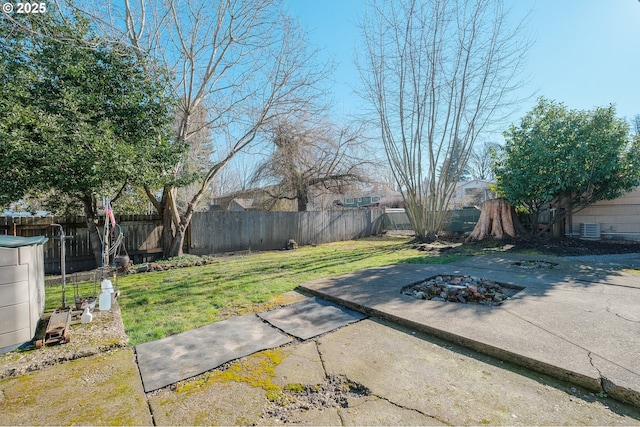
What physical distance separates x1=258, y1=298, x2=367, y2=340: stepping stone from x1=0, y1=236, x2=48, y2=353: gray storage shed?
6.19 ft

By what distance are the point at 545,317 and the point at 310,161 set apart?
32.6 ft

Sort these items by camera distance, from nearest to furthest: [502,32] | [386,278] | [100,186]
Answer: [386,278]
[100,186]
[502,32]

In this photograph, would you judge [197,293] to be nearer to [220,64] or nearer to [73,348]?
[73,348]

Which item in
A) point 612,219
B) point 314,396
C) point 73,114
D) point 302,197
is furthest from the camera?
point 302,197

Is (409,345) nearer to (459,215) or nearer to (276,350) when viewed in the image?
(276,350)

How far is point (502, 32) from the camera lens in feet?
30.1

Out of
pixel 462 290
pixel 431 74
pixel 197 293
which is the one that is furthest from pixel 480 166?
pixel 197 293

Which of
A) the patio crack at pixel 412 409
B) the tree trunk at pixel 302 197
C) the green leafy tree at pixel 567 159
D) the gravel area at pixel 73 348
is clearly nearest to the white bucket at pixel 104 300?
the gravel area at pixel 73 348

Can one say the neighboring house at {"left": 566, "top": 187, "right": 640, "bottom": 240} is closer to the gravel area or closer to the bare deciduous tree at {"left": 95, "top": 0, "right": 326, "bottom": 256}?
the bare deciduous tree at {"left": 95, "top": 0, "right": 326, "bottom": 256}

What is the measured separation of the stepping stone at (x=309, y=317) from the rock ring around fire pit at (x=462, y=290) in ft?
3.42

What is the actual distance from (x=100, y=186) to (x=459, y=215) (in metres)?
12.5

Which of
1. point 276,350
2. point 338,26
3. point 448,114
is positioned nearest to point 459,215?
point 448,114

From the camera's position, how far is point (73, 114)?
521 centimetres

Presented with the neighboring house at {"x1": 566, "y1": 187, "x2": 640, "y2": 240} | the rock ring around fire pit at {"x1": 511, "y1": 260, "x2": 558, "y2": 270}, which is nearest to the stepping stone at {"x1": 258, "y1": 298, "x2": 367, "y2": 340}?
the rock ring around fire pit at {"x1": 511, "y1": 260, "x2": 558, "y2": 270}
